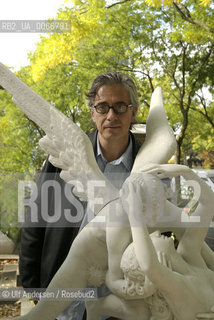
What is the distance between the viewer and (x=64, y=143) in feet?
6.54

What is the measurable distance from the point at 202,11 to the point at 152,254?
6.46 m

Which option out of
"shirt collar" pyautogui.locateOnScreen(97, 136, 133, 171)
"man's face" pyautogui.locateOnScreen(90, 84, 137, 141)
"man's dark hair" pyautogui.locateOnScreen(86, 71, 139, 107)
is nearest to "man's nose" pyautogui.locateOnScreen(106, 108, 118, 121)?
"man's face" pyautogui.locateOnScreen(90, 84, 137, 141)

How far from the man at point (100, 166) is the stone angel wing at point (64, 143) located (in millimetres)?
224

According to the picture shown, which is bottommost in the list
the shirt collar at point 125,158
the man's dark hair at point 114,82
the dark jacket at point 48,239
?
the dark jacket at point 48,239

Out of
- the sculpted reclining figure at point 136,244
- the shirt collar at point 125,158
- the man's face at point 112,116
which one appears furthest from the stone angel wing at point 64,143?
the shirt collar at point 125,158

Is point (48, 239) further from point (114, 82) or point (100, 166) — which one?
point (114, 82)

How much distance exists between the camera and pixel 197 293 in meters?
1.70

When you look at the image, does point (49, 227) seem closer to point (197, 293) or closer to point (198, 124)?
point (197, 293)

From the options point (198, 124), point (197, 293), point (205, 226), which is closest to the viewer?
point (197, 293)

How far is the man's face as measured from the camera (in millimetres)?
2070

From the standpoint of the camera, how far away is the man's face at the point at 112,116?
2070 millimetres

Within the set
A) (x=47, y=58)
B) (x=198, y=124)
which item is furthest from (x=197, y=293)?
(x=198, y=124)

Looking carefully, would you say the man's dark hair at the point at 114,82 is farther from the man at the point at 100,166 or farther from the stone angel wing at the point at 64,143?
the stone angel wing at the point at 64,143

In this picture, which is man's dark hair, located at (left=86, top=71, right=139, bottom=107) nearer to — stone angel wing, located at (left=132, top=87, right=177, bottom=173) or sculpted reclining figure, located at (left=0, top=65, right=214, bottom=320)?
stone angel wing, located at (left=132, top=87, right=177, bottom=173)
